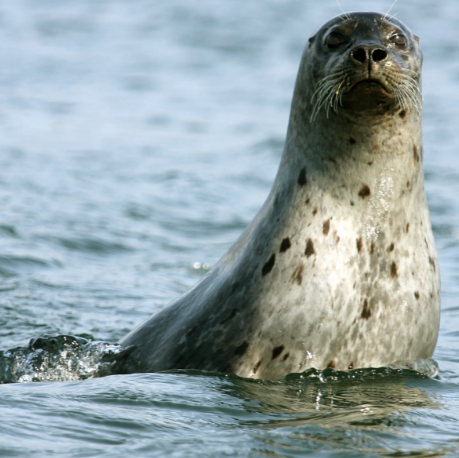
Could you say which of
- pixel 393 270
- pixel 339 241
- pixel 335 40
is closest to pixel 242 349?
pixel 339 241

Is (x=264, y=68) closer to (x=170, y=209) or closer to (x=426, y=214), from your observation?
(x=170, y=209)

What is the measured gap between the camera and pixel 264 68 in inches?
666

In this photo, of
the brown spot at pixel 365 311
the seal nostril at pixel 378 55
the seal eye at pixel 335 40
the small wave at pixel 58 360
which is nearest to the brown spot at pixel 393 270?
the brown spot at pixel 365 311

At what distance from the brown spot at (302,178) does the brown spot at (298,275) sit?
41 centimetres

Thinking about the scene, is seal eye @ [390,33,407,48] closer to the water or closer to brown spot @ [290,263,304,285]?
brown spot @ [290,263,304,285]

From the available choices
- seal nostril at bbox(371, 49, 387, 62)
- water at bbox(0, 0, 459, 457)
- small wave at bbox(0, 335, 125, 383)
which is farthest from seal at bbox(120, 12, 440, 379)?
small wave at bbox(0, 335, 125, 383)

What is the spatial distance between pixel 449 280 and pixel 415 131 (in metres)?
3.26

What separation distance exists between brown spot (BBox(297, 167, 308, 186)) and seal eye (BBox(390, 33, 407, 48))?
2.40ft

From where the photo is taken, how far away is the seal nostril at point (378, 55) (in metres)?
4.25

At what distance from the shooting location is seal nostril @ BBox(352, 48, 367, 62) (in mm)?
4242

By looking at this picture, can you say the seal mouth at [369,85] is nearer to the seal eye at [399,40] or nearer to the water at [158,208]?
the seal eye at [399,40]

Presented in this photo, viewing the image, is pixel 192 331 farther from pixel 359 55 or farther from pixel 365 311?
pixel 359 55

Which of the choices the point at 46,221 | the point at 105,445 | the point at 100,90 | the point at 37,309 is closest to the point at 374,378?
the point at 105,445

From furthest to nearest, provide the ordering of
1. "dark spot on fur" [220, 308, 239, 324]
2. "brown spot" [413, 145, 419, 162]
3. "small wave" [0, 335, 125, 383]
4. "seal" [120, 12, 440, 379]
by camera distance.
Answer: "small wave" [0, 335, 125, 383], "brown spot" [413, 145, 419, 162], "dark spot on fur" [220, 308, 239, 324], "seal" [120, 12, 440, 379]
